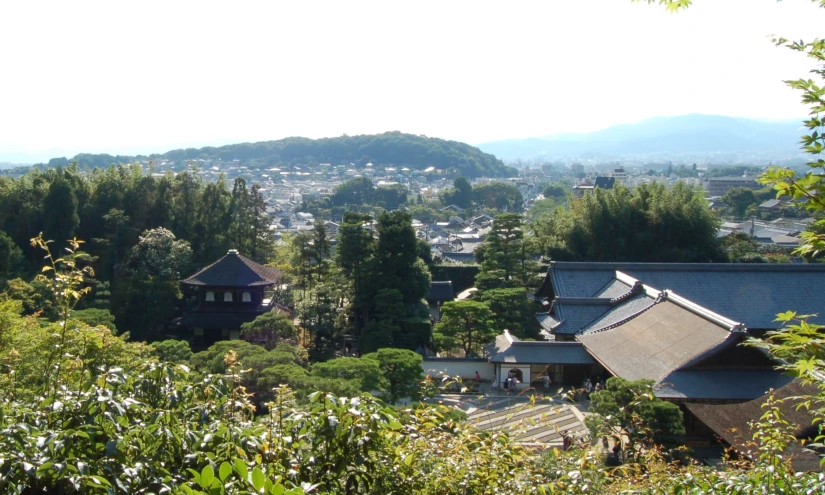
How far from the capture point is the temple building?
17.1 metres

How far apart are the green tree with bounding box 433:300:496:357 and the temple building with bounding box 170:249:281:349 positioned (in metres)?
4.84

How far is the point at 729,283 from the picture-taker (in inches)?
682

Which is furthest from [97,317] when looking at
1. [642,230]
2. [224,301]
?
[642,230]

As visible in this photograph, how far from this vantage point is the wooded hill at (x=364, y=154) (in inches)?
5123

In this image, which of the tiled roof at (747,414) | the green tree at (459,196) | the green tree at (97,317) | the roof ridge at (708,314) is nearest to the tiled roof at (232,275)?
the green tree at (97,317)

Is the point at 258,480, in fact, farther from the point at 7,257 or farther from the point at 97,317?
the point at 7,257

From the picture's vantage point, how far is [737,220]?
183 ft

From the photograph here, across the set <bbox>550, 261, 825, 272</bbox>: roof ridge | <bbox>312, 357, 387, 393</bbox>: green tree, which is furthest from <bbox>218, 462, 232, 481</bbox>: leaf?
<bbox>550, 261, 825, 272</bbox>: roof ridge

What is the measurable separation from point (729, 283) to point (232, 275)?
1393cm

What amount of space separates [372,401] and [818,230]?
96.2 inches

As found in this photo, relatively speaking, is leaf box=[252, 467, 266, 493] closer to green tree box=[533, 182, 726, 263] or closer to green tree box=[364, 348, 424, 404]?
green tree box=[364, 348, 424, 404]

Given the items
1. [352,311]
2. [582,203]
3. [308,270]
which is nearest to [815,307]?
[582,203]

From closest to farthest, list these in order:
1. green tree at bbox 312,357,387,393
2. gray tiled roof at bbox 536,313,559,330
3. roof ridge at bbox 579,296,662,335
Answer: green tree at bbox 312,357,387,393
roof ridge at bbox 579,296,662,335
gray tiled roof at bbox 536,313,559,330

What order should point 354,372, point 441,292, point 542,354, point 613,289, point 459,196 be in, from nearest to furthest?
point 354,372 < point 542,354 < point 613,289 < point 441,292 < point 459,196
